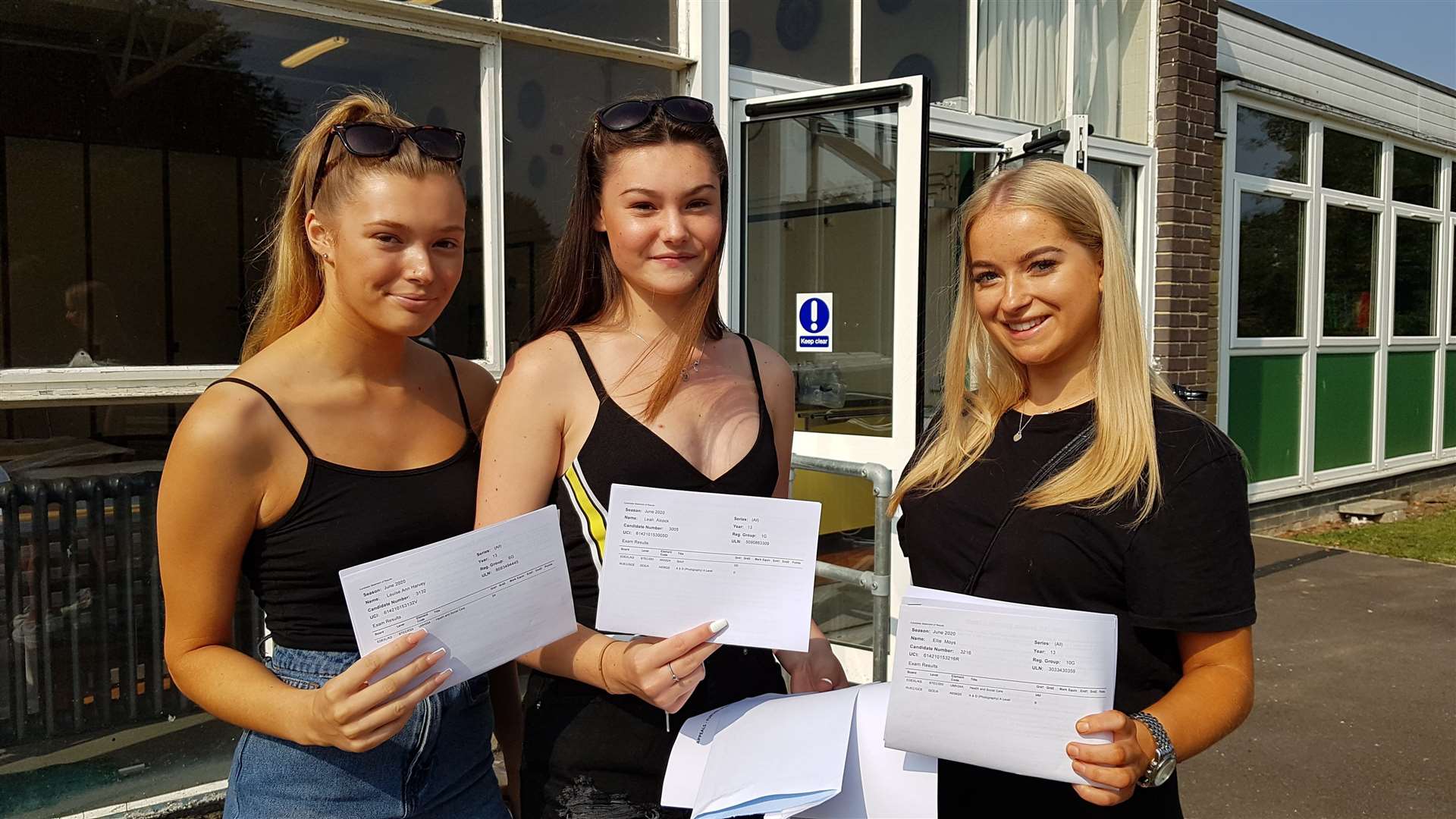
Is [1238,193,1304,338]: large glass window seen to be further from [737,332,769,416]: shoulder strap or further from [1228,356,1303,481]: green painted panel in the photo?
[737,332,769,416]: shoulder strap

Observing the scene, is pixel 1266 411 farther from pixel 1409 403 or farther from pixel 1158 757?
pixel 1158 757

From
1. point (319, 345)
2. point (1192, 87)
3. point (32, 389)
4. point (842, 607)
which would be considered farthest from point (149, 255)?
point (1192, 87)

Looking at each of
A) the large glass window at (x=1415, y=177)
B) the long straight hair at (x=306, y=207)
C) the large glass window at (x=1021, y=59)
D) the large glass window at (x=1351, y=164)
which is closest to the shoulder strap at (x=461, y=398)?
the long straight hair at (x=306, y=207)

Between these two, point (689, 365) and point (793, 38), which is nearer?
point (689, 365)

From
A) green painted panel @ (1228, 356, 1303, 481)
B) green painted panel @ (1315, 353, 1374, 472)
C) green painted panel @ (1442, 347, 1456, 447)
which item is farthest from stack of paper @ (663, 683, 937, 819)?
green painted panel @ (1442, 347, 1456, 447)

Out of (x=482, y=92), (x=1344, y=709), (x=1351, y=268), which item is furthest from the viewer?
(x=1351, y=268)

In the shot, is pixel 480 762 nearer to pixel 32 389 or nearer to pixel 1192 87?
pixel 32 389

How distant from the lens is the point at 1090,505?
1514 mm

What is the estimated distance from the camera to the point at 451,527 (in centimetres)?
158

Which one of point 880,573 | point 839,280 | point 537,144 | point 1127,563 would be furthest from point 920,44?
point 1127,563

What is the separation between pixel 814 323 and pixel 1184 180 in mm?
3865

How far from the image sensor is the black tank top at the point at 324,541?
1.48m

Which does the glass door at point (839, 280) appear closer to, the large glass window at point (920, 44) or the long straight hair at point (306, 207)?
the large glass window at point (920, 44)

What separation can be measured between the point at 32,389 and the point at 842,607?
356 centimetres
